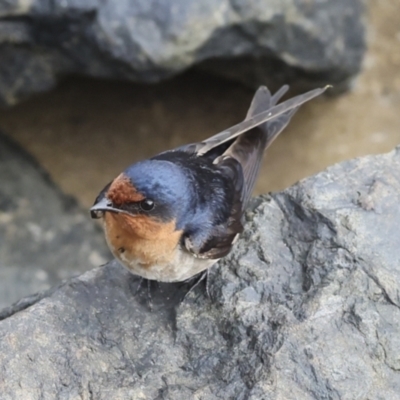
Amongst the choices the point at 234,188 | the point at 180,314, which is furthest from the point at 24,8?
the point at 180,314

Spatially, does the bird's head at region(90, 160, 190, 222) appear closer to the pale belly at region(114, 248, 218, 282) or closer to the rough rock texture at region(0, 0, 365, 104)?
→ the pale belly at region(114, 248, 218, 282)

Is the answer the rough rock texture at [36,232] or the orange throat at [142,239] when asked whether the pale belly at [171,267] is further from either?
the rough rock texture at [36,232]

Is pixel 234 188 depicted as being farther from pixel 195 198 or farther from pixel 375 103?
pixel 375 103

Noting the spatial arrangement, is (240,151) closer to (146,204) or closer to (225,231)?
(225,231)

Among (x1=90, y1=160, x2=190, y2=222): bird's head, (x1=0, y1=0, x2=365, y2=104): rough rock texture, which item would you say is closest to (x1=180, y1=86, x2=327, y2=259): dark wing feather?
(x1=90, y1=160, x2=190, y2=222): bird's head

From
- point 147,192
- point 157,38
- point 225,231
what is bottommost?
point 157,38

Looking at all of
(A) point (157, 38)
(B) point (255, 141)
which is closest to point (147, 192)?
(B) point (255, 141)
